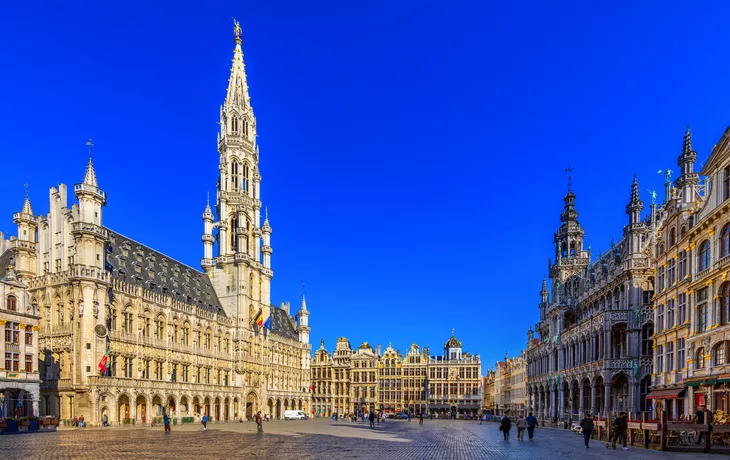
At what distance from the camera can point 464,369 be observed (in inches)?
5527

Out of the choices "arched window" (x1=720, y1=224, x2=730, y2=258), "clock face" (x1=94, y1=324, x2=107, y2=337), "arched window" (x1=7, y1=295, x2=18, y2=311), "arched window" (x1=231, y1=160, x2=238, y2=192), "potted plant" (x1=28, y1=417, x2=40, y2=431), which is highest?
"arched window" (x1=231, y1=160, x2=238, y2=192)

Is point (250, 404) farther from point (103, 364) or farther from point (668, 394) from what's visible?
point (668, 394)

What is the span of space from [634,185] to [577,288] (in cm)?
2219

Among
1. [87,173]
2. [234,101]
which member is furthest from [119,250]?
[234,101]

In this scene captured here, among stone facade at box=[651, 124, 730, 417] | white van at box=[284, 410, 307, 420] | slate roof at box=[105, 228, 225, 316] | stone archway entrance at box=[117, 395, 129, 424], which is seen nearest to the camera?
stone facade at box=[651, 124, 730, 417]

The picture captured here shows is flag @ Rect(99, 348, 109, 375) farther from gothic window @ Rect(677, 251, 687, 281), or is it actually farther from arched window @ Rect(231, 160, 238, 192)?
gothic window @ Rect(677, 251, 687, 281)

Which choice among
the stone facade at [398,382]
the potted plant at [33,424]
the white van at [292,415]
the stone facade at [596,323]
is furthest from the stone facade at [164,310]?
the stone facade at [596,323]

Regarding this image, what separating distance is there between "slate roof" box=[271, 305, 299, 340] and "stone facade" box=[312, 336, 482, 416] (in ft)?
66.8

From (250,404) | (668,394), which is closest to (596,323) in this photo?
(668,394)

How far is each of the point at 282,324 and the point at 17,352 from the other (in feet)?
223

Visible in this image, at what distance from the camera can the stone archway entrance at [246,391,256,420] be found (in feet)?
300

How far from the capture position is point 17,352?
1907 inches

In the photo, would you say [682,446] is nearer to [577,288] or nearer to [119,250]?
[577,288]

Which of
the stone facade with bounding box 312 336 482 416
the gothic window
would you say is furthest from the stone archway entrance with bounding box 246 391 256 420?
the gothic window
